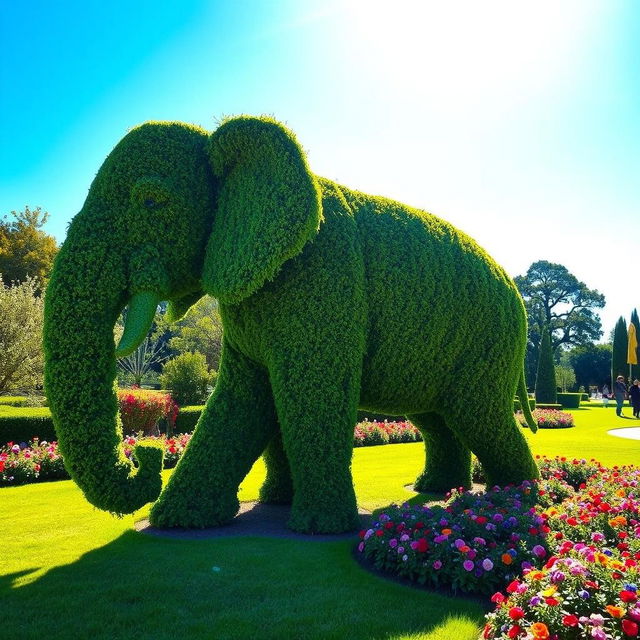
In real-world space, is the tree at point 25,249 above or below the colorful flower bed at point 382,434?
above

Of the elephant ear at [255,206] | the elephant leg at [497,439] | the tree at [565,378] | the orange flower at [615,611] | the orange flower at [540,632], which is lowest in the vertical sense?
the orange flower at [540,632]

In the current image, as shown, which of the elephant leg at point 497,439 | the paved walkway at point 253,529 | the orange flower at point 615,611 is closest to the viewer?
the orange flower at point 615,611

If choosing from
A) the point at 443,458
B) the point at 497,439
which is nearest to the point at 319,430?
the point at 497,439

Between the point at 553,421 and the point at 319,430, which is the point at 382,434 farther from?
the point at 319,430

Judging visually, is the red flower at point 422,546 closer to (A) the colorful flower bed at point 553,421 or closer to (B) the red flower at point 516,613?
(B) the red flower at point 516,613

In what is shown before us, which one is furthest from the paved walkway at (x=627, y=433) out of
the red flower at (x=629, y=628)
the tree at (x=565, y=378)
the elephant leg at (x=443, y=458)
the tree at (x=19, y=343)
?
the tree at (x=565, y=378)

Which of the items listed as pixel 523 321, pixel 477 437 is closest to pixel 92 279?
pixel 477 437

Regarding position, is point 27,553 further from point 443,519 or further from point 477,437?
point 477,437

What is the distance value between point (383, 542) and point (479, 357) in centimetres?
263

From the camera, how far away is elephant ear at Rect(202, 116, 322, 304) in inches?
198

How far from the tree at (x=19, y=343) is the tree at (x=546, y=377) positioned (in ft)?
85.8

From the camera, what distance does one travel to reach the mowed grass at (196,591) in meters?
3.59

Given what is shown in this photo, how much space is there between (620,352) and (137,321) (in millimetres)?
47027

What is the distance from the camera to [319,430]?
5.37 meters
